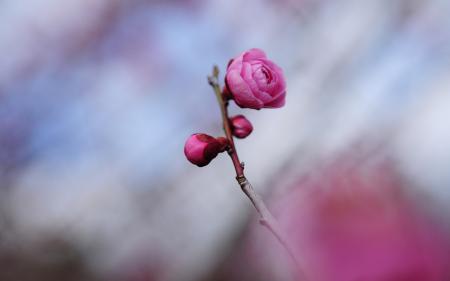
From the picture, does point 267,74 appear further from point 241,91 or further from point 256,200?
point 256,200

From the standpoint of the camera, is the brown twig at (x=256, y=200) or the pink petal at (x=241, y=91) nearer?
the brown twig at (x=256, y=200)

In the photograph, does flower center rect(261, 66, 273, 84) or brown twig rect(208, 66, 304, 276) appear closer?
brown twig rect(208, 66, 304, 276)

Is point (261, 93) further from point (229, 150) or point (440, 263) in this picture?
point (440, 263)

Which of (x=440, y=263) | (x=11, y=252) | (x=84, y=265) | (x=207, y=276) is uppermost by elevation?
(x=11, y=252)

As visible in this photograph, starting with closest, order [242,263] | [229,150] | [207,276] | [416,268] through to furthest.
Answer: [416,268], [229,150], [242,263], [207,276]

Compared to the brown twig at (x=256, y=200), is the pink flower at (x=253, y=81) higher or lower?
higher

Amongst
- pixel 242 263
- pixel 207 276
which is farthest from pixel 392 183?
pixel 207 276

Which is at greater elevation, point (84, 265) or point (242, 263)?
point (84, 265)
